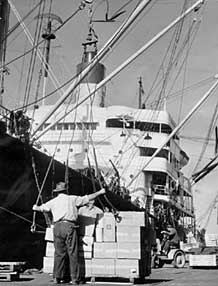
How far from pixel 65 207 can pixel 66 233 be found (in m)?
0.40

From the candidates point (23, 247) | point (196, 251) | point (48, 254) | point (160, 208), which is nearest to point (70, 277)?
point (48, 254)

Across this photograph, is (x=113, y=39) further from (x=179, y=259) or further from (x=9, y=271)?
(x=9, y=271)

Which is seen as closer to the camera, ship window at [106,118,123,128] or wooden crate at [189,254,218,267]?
wooden crate at [189,254,218,267]

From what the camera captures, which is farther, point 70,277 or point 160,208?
point 160,208

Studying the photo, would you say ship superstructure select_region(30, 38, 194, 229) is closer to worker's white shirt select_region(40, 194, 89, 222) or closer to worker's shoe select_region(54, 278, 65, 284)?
worker's white shirt select_region(40, 194, 89, 222)

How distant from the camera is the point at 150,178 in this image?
36.7m

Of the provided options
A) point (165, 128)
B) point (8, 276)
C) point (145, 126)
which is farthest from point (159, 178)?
point (8, 276)

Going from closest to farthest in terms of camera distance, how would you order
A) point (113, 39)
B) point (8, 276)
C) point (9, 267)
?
point (8, 276), point (9, 267), point (113, 39)

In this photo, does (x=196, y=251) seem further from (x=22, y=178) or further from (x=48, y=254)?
(x=48, y=254)

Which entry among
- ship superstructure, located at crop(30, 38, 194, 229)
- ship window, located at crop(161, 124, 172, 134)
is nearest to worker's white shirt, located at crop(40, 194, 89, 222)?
ship superstructure, located at crop(30, 38, 194, 229)

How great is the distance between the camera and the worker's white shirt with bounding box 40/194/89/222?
772cm

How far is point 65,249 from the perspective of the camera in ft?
25.1

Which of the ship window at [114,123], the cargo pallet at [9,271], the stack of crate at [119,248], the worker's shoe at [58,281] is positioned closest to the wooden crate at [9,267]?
the cargo pallet at [9,271]

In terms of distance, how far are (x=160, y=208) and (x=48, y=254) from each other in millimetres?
28154
